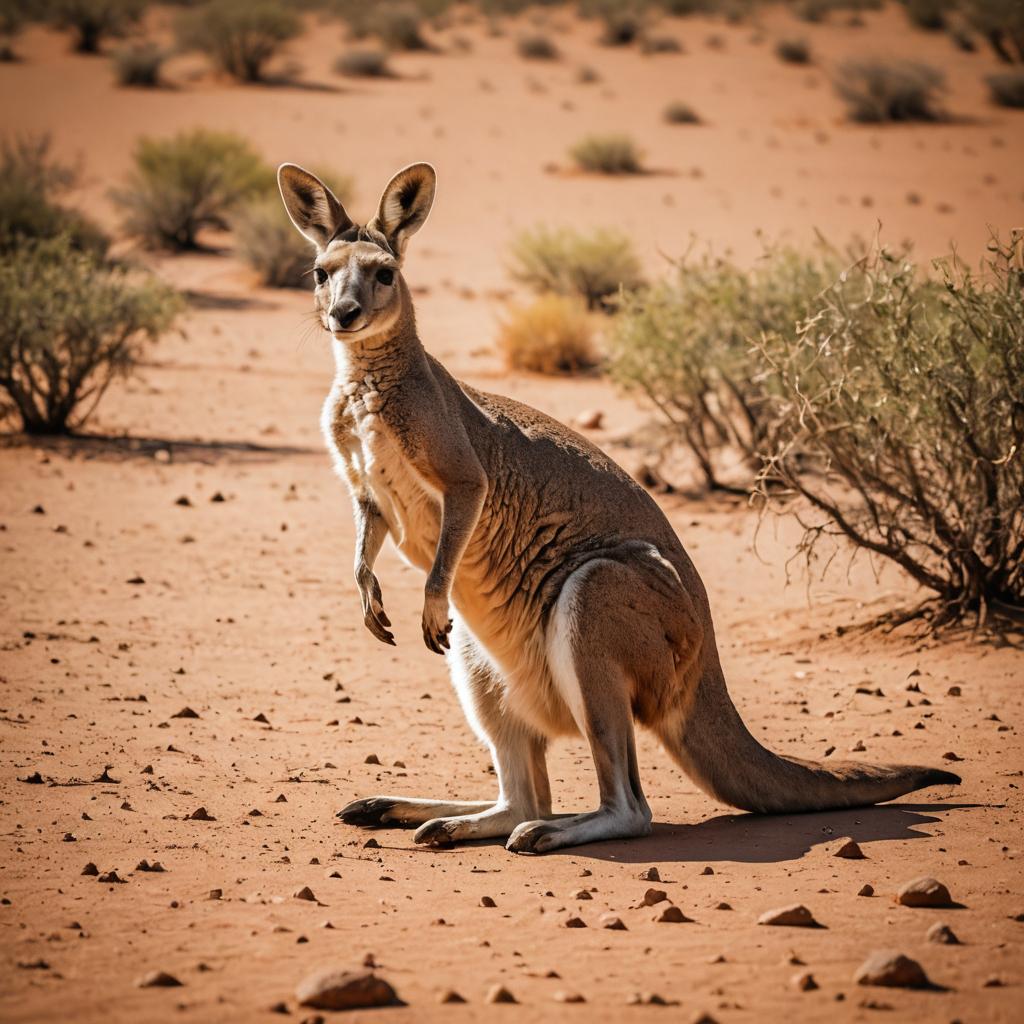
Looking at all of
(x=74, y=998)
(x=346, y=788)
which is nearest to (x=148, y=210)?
(x=346, y=788)

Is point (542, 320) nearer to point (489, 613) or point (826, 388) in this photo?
point (826, 388)

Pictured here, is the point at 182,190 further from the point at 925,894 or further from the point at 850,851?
the point at 925,894

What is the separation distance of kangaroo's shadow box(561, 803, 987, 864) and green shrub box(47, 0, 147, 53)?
46.4 m

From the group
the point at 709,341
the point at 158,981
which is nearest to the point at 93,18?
the point at 709,341

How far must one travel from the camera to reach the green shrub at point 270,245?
2305cm

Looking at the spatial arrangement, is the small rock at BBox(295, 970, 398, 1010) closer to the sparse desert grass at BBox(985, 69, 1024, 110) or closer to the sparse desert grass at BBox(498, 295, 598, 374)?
the sparse desert grass at BBox(498, 295, 598, 374)

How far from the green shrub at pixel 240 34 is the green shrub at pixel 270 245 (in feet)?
69.8

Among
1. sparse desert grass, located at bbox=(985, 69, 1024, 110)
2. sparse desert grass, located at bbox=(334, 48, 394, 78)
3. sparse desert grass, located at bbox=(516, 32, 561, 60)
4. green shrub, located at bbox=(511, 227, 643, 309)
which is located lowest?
green shrub, located at bbox=(511, 227, 643, 309)

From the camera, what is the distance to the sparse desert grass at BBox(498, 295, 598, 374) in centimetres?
1808

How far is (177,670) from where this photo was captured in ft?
27.1

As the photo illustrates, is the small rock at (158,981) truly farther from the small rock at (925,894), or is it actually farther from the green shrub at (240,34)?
the green shrub at (240,34)

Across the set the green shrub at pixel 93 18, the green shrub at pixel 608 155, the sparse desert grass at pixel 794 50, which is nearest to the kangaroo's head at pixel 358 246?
the green shrub at pixel 608 155

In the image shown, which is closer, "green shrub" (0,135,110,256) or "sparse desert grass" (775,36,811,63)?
"green shrub" (0,135,110,256)

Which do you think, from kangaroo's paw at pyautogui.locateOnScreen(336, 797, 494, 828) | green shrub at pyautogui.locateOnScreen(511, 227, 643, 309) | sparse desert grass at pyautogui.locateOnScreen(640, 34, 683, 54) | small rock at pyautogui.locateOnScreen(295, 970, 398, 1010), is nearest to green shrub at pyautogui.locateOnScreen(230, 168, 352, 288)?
green shrub at pyautogui.locateOnScreen(511, 227, 643, 309)
